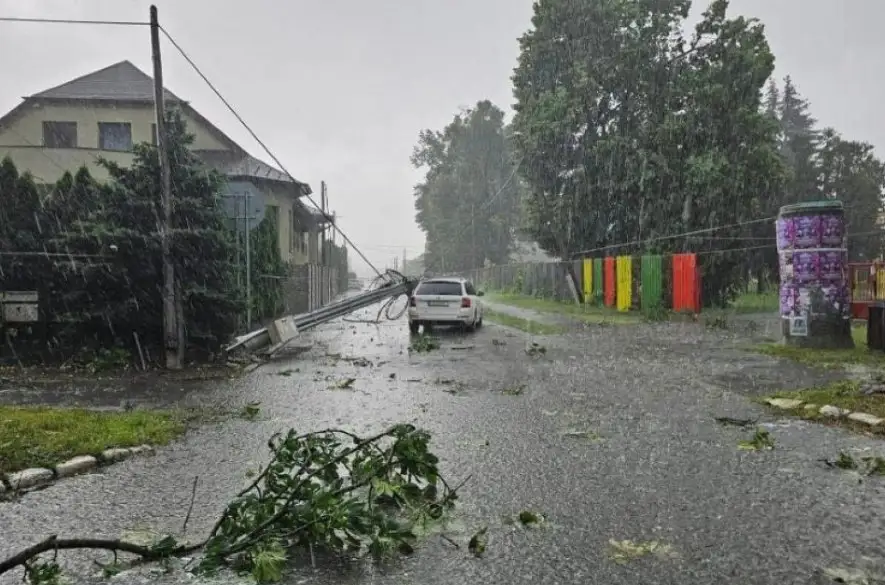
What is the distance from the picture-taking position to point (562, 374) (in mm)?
11258

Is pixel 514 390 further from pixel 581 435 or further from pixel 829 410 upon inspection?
pixel 829 410

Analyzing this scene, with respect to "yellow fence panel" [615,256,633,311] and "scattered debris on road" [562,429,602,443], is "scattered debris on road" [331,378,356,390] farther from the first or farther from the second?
"yellow fence panel" [615,256,633,311]

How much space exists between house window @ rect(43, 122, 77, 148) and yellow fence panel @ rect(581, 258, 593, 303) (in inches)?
899

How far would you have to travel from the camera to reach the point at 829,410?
759 centimetres

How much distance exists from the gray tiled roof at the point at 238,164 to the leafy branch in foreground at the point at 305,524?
78.5 ft

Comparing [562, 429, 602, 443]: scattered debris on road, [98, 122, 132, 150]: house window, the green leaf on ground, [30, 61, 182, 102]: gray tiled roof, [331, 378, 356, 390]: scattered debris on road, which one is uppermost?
[30, 61, 182, 102]: gray tiled roof

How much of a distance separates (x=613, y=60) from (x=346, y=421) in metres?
27.9

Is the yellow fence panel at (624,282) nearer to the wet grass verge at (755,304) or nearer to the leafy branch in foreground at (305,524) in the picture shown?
the wet grass verge at (755,304)

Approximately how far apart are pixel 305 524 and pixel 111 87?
1195 inches

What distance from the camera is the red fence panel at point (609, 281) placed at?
29094 millimetres

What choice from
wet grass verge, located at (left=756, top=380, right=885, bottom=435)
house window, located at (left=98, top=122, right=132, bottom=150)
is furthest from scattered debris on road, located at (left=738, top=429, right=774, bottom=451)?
house window, located at (left=98, top=122, right=132, bottom=150)

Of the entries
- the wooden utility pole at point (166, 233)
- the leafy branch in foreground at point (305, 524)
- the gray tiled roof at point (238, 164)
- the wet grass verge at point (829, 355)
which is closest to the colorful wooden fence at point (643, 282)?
the wet grass verge at point (829, 355)

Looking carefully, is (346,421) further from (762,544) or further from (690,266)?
(690,266)

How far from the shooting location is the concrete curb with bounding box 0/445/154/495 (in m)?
5.13
